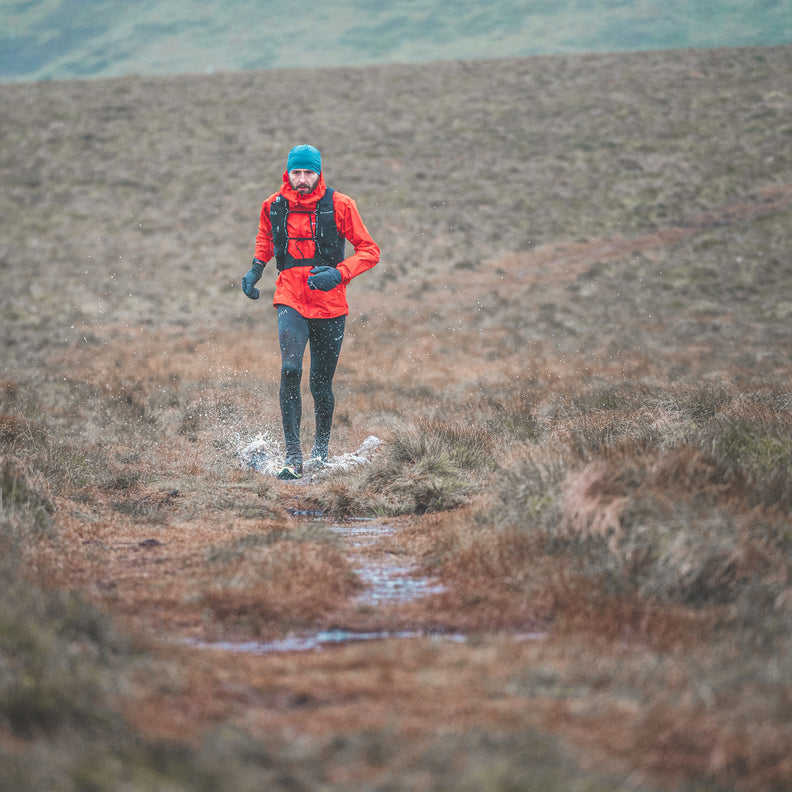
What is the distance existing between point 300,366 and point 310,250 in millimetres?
946

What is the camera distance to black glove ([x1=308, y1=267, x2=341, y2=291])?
Result: 22.5ft

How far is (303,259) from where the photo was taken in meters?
7.01

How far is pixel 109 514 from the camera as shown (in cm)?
541

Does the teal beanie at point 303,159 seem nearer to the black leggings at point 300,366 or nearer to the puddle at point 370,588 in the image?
the black leggings at point 300,366

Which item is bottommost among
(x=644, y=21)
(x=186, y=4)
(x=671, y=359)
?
(x=671, y=359)

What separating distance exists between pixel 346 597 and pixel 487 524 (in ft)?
3.72

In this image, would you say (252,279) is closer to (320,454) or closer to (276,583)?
(320,454)

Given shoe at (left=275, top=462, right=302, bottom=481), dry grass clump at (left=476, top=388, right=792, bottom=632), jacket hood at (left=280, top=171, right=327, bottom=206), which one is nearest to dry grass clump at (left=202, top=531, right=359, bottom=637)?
dry grass clump at (left=476, top=388, right=792, bottom=632)

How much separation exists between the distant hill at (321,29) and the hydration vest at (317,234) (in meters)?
53.3

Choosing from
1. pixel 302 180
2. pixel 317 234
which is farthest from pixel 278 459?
pixel 302 180

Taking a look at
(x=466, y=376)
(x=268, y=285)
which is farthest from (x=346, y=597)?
(x=268, y=285)

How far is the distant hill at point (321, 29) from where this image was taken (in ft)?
193

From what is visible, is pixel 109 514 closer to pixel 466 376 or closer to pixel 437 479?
pixel 437 479

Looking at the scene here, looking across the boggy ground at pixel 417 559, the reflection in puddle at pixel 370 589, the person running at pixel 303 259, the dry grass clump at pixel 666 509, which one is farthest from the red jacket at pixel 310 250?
the dry grass clump at pixel 666 509
